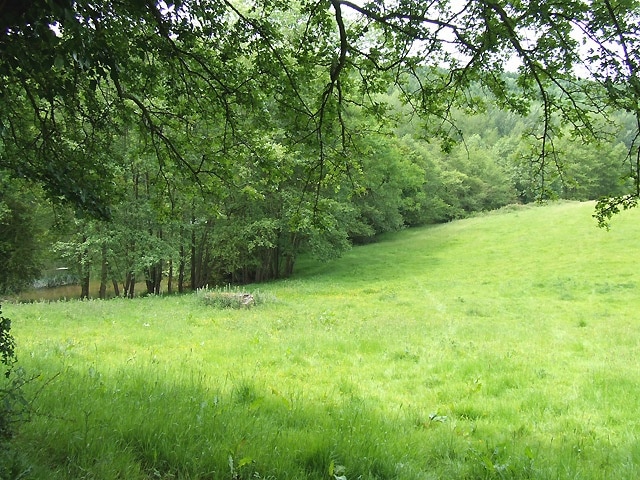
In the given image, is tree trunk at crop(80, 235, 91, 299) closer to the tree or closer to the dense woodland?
the tree

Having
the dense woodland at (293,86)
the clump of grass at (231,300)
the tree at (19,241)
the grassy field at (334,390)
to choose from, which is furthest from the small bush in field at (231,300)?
the tree at (19,241)

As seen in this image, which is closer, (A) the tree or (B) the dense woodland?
(B) the dense woodland

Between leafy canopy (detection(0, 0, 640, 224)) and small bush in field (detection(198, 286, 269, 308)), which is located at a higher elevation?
leafy canopy (detection(0, 0, 640, 224))

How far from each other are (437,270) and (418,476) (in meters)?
26.8

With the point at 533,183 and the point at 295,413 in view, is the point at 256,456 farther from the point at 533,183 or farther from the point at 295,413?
the point at 533,183

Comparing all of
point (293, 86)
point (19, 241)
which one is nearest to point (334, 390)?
point (293, 86)

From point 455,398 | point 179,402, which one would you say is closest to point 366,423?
point 179,402

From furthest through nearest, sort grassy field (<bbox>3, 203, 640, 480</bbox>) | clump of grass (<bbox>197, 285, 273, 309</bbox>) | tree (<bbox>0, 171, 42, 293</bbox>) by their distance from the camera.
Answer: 1. tree (<bbox>0, 171, 42, 293</bbox>)
2. clump of grass (<bbox>197, 285, 273, 309</bbox>)
3. grassy field (<bbox>3, 203, 640, 480</bbox>)

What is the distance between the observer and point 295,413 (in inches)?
207

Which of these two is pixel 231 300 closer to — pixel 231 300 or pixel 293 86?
pixel 231 300

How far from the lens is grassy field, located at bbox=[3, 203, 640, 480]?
152 inches

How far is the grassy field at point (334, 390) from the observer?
3873 millimetres

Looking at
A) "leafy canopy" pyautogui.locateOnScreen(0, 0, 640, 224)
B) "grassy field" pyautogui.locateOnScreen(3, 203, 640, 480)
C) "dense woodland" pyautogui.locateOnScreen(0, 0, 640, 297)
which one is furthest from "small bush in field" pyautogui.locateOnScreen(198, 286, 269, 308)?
"leafy canopy" pyautogui.locateOnScreen(0, 0, 640, 224)

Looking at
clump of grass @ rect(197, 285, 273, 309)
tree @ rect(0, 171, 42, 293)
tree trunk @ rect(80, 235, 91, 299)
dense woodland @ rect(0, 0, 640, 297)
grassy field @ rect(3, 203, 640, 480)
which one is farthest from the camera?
tree @ rect(0, 171, 42, 293)
